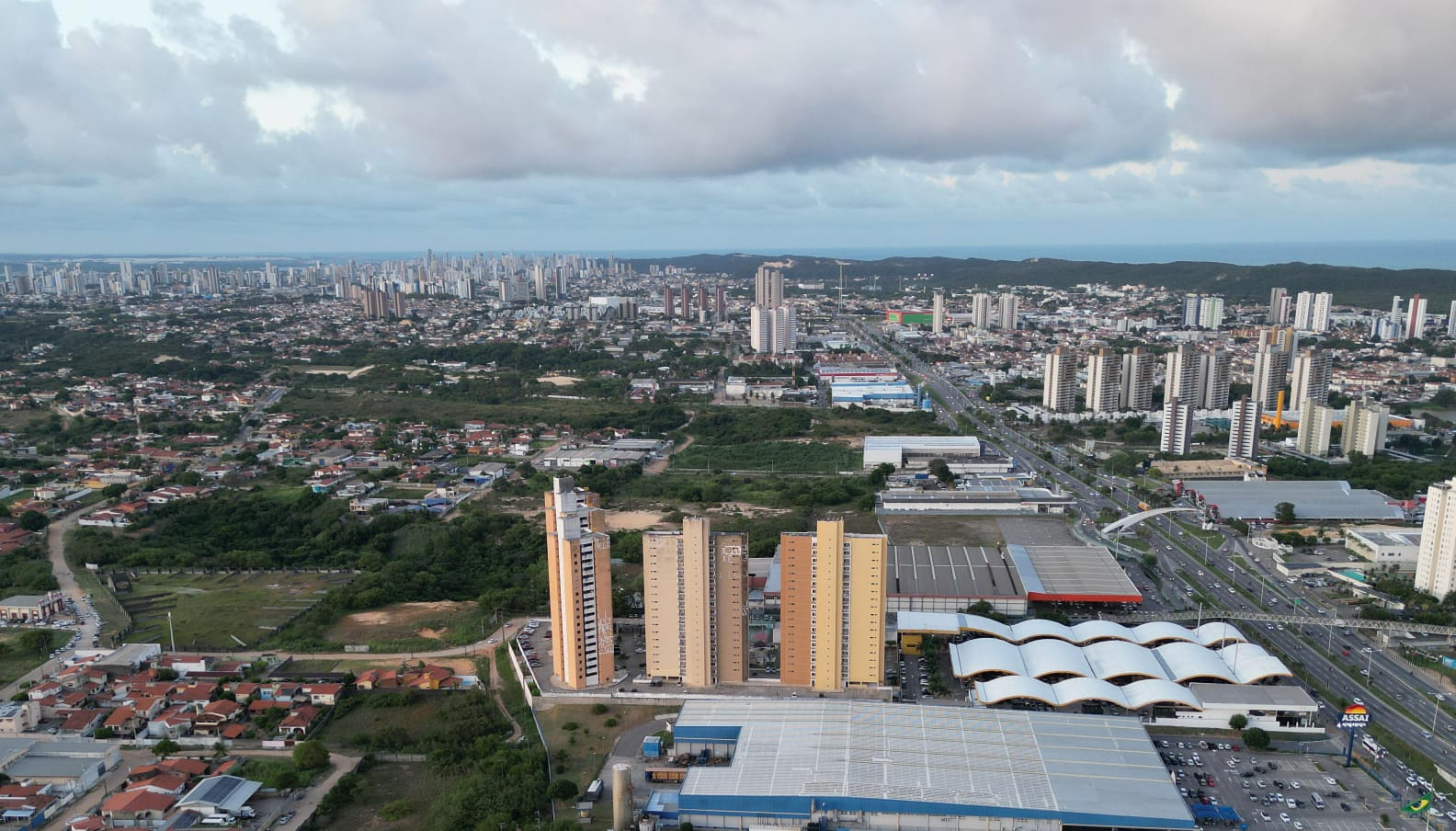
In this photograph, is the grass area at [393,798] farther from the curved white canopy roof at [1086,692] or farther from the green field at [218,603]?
the curved white canopy roof at [1086,692]

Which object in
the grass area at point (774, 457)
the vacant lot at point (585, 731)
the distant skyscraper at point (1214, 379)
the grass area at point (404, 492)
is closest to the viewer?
the vacant lot at point (585, 731)

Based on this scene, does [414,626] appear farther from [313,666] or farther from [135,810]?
[135,810]

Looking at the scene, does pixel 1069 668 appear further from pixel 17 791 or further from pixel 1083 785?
pixel 17 791

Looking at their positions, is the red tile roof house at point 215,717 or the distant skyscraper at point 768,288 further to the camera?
the distant skyscraper at point 768,288

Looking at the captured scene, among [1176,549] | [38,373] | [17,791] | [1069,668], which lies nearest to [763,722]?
[1069,668]

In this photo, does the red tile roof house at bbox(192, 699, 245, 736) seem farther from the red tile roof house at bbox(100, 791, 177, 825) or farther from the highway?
the highway

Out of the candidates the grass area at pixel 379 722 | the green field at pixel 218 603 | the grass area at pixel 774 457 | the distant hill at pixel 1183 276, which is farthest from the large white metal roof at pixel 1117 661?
the distant hill at pixel 1183 276

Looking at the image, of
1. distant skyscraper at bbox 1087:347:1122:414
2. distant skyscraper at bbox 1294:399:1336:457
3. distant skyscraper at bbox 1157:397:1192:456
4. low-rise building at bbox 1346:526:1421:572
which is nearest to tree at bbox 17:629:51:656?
low-rise building at bbox 1346:526:1421:572
